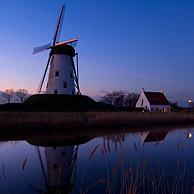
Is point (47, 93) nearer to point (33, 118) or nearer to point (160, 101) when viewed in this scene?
point (33, 118)

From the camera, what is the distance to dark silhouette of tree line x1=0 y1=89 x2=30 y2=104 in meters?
78.7

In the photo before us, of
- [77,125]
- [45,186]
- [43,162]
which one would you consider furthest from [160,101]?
[45,186]

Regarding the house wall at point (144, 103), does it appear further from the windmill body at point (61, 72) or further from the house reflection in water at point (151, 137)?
the house reflection in water at point (151, 137)

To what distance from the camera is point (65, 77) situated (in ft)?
120

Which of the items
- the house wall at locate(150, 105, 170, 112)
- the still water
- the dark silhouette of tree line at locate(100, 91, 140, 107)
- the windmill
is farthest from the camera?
the dark silhouette of tree line at locate(100, 91, 140, 107)

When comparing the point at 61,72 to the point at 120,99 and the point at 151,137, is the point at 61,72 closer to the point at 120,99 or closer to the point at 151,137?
the point at 151,137

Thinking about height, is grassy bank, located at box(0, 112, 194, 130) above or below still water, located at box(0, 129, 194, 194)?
above

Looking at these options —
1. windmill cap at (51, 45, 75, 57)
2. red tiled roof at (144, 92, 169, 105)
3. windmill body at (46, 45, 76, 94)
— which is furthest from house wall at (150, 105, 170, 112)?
windmill cap at (51, 45, 75, 57)

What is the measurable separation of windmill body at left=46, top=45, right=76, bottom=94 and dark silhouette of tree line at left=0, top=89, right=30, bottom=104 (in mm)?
43435

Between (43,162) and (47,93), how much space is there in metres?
24.6

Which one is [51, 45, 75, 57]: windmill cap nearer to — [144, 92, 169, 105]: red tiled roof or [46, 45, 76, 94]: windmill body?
[46, 45, 76, 94]: windmill body

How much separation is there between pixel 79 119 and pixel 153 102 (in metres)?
26.9

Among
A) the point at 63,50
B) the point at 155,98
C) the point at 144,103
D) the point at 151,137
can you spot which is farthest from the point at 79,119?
the point at 155,98

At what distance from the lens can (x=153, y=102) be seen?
55031 mm
